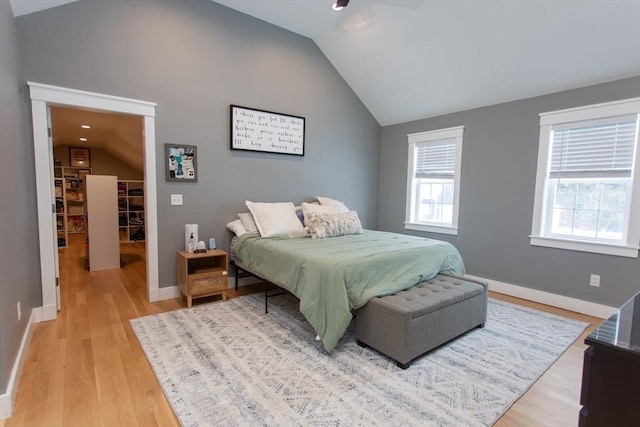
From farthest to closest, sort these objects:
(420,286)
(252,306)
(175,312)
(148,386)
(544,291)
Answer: (544,291) → (252,306) → (175,312) → (420,286) → (148,386)

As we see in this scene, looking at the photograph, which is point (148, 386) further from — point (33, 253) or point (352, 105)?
point (352, 105)

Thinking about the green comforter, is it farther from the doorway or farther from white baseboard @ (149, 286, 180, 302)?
the doorway

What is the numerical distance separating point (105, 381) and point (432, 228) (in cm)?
414

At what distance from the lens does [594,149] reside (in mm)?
3164

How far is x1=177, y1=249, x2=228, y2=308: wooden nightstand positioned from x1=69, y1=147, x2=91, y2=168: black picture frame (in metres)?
6.86

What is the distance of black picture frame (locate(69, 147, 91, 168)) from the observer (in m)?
7.94

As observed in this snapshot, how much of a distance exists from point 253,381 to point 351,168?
361cm

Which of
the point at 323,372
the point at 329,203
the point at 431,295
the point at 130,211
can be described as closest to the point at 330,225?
the point at 329,203

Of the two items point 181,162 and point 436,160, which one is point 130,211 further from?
point 436,160

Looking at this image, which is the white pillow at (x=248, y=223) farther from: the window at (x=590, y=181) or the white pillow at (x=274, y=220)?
the window at (x=590, y=181)

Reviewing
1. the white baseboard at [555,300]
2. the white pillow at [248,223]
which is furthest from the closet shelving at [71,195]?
the white baseboard at [555,300]

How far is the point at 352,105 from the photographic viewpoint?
16.0 ft

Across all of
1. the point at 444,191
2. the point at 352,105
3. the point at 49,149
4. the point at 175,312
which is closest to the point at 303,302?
the point at 175,312

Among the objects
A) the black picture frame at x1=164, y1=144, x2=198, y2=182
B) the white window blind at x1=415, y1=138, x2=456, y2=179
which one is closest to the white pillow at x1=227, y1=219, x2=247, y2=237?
the black picture frame at x1=164, y1=144, x2=198, y2=182
